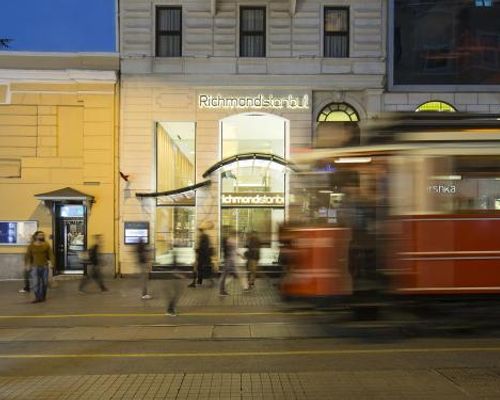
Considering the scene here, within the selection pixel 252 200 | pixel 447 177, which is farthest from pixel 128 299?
pixel 447 177

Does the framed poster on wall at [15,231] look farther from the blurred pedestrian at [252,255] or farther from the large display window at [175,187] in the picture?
the blurred pedestrian at [252,255]

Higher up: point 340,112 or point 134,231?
point 340,112

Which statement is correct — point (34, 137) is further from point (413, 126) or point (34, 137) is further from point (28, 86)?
point (413, 126)

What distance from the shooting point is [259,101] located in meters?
21.3

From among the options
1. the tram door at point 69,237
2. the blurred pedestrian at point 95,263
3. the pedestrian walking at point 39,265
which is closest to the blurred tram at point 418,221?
the pedestrian walking at point 39,265

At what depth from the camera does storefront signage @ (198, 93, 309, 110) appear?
2125 centimetres

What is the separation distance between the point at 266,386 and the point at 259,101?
15108 millimetres

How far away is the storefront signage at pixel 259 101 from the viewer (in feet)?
69.7

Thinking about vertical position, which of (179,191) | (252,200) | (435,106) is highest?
(435,106)

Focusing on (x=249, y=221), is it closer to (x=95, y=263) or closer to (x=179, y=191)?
(x=179, y=191)

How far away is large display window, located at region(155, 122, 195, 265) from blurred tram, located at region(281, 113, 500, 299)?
11488mm

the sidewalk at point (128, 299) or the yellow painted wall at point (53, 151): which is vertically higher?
the yellow painted wall at point (53, 151)

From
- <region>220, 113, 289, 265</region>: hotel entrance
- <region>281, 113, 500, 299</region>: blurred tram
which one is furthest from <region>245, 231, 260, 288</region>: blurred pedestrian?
<region>281, 113, 500, 299</region>: blurred tram

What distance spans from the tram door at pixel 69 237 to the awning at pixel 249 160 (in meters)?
4.54
